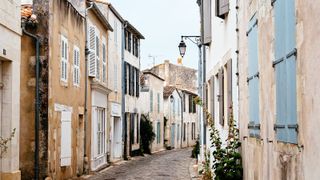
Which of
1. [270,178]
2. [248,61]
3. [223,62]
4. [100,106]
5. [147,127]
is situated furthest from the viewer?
[147,127]

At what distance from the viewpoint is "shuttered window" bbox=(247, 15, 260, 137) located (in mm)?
7528

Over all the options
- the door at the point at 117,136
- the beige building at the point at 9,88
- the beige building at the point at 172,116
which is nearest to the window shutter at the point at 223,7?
the beige building at the point at 9,88

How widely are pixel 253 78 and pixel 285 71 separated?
7.86 ft

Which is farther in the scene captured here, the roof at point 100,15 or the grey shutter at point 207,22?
the roof at point 100,15

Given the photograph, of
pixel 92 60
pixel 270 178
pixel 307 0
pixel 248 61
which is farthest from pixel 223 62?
pixel 92 60

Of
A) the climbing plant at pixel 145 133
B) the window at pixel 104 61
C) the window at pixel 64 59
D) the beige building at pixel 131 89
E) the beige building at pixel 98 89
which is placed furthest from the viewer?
the climbing plant at pixel 145 133

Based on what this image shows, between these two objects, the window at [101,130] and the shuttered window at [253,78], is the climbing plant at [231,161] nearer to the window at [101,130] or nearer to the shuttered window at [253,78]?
the shuttered window at [253,78]

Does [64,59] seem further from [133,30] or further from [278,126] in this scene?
[133,30]

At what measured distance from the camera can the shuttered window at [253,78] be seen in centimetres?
753

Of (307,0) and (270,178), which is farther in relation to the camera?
(270,178)

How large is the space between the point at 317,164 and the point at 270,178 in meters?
2.18

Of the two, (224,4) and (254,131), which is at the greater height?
(224,4)

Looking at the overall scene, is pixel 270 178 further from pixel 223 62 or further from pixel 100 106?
pixel 100 106

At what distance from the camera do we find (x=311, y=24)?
14.7 feet
